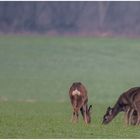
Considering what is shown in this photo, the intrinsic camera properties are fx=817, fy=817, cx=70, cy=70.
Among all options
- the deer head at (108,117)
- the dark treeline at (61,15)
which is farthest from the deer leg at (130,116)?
the dark treeline at (61,15)

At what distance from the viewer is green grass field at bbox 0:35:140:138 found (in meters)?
17.0

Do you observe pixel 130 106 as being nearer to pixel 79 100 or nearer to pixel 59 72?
pixel 79 100

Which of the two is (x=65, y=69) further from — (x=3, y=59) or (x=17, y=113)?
(x=17, y=113)

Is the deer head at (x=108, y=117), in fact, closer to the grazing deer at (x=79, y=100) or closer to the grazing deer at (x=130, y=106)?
the grazing deer at (x=130, y=106)

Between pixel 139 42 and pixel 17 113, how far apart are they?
920cm

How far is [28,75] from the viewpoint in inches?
834

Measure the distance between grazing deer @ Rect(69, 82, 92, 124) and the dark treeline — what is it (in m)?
7.93

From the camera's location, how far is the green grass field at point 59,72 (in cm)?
1705

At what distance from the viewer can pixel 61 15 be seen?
2233cm

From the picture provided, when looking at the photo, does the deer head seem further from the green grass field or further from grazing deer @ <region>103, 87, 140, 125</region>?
the green grass field

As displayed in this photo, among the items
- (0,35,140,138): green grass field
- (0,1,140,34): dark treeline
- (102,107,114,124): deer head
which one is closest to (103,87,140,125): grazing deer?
(102,107,114,124): deer head

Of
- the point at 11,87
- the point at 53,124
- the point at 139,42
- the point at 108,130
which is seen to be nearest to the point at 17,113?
the point at 53,124

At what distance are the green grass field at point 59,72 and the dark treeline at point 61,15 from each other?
0.41m

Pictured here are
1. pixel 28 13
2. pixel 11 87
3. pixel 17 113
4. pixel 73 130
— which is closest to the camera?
pixel 73 130
